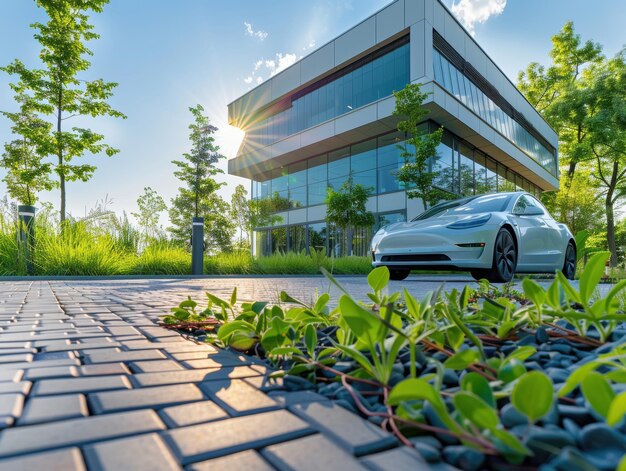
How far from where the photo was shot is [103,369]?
4.05 feet

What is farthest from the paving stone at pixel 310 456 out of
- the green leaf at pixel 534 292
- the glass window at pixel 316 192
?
the glass window at pixel 316 192

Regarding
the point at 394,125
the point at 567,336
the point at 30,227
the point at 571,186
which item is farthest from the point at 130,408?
the point at 571,186

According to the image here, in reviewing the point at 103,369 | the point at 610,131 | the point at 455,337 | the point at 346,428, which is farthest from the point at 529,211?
the point at 610,131

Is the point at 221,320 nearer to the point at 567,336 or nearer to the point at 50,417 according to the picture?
the point at 50,417

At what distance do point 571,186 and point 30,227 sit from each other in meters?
29.3

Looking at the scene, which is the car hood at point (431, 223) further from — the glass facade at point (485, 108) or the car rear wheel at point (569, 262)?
the glass facade at point (485, 108)

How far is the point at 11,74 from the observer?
41.3 feet

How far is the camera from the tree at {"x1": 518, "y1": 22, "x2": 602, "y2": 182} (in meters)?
25.1

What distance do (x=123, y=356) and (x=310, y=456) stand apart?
1.00 metres

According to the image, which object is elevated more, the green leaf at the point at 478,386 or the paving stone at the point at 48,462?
the green leaf at the point at 478,386

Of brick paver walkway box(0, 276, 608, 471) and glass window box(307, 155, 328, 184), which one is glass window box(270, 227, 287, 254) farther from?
brick paver walkway box(0, 276, 608, 471)

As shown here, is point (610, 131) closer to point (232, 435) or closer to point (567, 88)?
point (567, 88)

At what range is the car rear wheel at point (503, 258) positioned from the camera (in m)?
5.38

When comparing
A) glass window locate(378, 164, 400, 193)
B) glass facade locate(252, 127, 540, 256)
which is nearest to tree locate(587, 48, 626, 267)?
Result: glass facade locate(252, 127, 540, 256)
